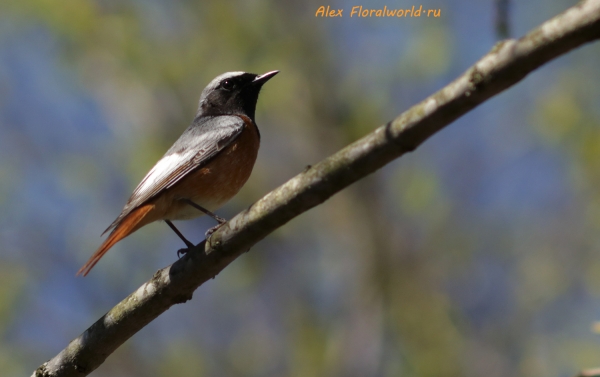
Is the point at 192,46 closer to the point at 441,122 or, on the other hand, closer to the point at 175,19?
the point at 175,19

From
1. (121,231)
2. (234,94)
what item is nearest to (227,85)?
(234,94)

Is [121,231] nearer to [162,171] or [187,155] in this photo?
[162,171]

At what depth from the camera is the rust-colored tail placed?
4.41 m

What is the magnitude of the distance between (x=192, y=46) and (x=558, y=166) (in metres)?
6.81

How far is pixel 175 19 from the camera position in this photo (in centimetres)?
1170

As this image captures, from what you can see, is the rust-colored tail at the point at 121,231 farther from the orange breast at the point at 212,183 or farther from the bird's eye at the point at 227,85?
the bird's eye at the point at 227,85

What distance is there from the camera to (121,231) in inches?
184

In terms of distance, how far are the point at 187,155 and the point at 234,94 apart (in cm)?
149

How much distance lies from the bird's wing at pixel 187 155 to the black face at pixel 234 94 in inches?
21.7

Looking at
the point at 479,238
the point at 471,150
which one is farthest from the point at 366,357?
the point at 471,150

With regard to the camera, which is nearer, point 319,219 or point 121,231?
point 121,231

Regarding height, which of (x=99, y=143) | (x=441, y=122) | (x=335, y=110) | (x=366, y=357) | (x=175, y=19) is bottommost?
(x=441, y=122)

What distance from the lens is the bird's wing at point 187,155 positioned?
16.7 feet

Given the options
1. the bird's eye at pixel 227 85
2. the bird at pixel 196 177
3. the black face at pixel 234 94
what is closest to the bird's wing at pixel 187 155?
the bird at pixel 196 177
